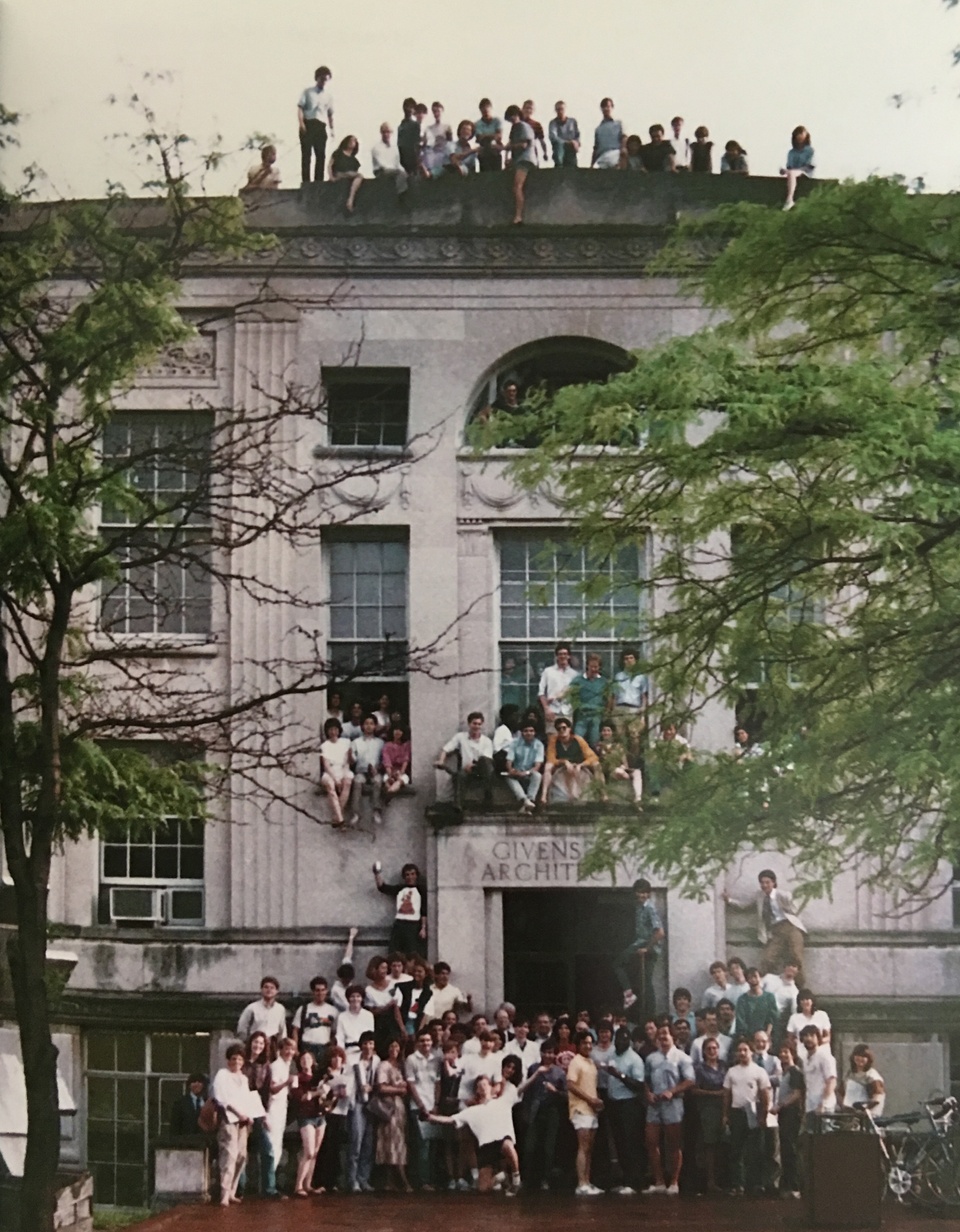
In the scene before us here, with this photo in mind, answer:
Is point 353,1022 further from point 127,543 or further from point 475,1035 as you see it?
point 127,543

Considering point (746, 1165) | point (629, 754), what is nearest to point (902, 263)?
point (629, 754)

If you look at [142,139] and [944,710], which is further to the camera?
[142,139]

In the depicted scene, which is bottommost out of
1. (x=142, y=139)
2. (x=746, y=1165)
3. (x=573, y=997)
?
(x=746, y=1165)

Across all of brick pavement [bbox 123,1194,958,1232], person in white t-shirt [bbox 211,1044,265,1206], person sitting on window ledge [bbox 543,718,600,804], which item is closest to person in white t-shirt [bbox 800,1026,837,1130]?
brick pavement [bbox 123,1194,958,1232]

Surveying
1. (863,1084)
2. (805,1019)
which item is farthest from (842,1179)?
(805,1019)

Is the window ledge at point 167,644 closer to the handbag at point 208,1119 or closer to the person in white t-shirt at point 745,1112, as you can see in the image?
the handbag at point 208,1119

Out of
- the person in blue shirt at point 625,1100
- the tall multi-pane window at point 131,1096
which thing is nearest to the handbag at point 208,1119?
the tall multi-pane window at point 131,1096

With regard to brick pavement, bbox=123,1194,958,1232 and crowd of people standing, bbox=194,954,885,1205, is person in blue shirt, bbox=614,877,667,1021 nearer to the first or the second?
crowd of people standing, bbox=194,954,885,1205

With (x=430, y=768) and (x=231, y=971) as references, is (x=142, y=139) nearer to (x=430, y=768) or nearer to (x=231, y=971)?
(x=430, y=768)
